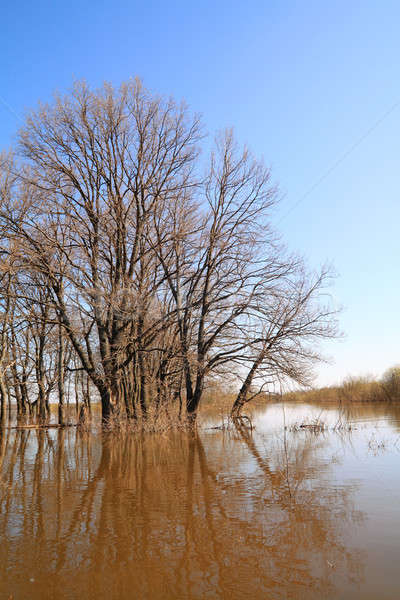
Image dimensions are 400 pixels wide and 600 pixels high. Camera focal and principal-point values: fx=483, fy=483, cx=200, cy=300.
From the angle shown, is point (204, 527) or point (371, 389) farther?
point (371, 389)

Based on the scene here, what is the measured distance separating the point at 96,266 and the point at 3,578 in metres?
14.2

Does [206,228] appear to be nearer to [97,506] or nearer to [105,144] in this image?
[105,144]

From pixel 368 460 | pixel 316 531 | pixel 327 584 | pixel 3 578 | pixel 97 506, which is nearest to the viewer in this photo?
pixel 327 584

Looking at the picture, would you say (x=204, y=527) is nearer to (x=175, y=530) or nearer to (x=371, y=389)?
(x=175, y=530)

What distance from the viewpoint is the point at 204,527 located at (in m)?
5.35

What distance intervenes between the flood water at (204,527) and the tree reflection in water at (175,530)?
0.02 meters

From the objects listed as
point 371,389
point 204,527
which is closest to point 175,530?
point 204,527

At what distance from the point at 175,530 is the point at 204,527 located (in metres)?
0.32

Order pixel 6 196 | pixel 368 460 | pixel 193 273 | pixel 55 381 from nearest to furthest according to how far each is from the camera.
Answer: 1. pixel 368 460
2. pixel 6 196
3. pixel 193 273
4. pixel 55 381

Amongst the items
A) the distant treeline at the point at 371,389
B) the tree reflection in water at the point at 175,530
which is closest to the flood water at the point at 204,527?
the tree reflection in water at the point at 175,530

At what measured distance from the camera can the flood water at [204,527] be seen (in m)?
3.86

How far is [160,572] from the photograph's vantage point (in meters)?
4.12

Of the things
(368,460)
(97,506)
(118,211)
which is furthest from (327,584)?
(118,211)

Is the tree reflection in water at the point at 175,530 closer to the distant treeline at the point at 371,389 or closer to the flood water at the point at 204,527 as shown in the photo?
the flood water at the point at 204,527
